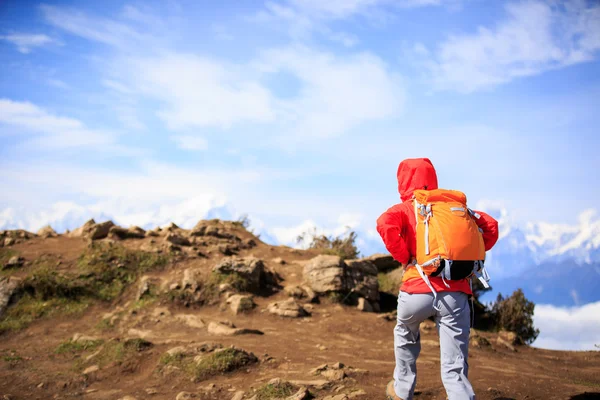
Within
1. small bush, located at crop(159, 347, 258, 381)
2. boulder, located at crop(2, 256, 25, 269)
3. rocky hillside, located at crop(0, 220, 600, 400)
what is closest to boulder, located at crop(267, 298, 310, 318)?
rocky hillside, located at crop(0, 220, 600, 400)

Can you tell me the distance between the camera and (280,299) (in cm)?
1305

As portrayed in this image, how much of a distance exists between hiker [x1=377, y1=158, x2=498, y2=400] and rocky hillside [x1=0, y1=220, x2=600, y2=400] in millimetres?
1768

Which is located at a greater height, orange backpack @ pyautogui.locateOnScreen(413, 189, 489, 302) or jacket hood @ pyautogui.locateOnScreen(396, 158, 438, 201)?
jacket hood @ pyautogui.locateOnScreen(396, 158, 438, 201)

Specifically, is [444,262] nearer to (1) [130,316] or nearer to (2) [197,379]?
(2) [197,379]

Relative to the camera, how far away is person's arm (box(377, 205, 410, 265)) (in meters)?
4.70

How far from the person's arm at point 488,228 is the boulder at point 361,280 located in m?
8.55

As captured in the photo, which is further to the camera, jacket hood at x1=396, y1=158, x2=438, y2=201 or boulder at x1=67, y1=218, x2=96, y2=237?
boulder at x1=67, y1=218, x2=96, y2=237

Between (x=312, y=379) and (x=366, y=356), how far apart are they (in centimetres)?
220

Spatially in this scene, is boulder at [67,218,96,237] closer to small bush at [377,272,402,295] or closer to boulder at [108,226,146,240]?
boulder at [108,226,146,240]

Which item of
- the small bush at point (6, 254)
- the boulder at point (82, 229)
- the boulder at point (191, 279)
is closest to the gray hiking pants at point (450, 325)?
the boulder at point (191, 279)

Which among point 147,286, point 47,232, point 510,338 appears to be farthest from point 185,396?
point 47,232

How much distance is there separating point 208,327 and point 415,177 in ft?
24.7

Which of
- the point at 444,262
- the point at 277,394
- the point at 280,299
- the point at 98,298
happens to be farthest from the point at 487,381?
the point at 98,298

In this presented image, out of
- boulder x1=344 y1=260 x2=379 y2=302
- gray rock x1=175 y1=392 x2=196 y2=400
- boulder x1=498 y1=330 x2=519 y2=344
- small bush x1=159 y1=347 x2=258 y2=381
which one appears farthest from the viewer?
boulder x1=344 y1=260 x2=379 y2=302
